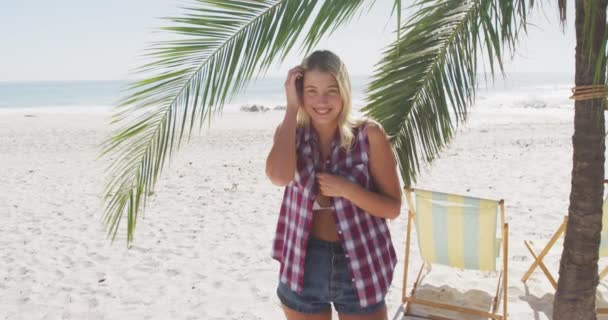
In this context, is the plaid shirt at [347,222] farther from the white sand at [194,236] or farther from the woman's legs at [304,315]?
the white sand at [194,236]

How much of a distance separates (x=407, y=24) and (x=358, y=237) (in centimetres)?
126

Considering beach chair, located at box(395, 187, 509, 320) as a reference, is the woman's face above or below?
above

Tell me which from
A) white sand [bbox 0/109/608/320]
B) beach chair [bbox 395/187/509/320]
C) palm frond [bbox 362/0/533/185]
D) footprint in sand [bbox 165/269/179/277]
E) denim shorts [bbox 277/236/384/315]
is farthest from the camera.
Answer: footprint in sand [bbox 165/269/179/277]

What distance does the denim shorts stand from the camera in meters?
1.97

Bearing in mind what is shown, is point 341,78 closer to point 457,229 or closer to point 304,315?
point 304,315

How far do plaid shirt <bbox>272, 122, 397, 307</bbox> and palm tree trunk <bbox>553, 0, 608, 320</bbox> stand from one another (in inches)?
37.1

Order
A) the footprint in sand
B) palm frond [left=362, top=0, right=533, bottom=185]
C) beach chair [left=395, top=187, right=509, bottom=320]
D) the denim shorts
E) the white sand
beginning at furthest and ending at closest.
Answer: the footprint in sand
the white sand
beach chair [left=395, top=187, right=509, bottom=320]
palm frond [left=362, top=0, right=533, bottom=185]
the denim shorts

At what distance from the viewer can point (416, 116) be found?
3.04 metres

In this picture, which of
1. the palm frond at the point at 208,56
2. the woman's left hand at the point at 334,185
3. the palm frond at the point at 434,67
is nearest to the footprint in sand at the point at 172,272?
the palm frond at the point at 434,67

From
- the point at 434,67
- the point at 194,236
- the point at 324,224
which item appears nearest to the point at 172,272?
the point at 194,236

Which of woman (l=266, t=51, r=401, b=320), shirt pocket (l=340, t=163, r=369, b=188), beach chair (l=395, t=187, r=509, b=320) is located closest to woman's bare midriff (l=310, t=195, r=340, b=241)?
woman (l=266, t=51, r=401, b=320)

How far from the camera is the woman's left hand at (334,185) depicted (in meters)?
1.87

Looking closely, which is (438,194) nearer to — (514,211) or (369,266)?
(369,266)

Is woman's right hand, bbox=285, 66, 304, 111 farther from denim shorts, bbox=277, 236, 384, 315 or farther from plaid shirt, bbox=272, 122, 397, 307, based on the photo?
denim shorts, bbox=277, 236, 384, 315
